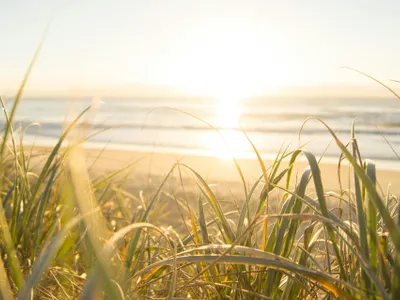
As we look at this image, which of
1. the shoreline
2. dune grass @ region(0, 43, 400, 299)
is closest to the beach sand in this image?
the shoreline

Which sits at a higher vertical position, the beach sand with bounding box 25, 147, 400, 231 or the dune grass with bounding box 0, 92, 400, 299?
the dune grass with bounding box 0, 92, 400, 299

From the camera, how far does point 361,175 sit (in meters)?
0.96

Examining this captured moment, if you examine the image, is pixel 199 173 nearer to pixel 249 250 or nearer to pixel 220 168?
pixel 220 168

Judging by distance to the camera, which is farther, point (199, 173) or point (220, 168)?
point (220, 168)

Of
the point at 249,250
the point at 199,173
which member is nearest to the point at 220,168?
the point at 199,173

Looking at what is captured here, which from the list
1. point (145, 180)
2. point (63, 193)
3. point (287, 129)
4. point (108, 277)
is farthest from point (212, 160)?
point (108, 277)

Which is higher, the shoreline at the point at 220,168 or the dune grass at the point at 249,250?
the dune grass at the point at 249,250

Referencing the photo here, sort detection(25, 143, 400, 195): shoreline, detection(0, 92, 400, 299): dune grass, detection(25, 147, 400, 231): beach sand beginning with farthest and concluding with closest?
detection(25, 143, 400, 195): shoreline < detection(25, 147, 400, 231): beach sand < detection(0, 92, 400, 299): dune grass

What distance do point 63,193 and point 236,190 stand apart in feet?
12.2

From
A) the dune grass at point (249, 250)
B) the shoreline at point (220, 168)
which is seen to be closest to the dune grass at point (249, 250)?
the dune grass at point (249, 250)

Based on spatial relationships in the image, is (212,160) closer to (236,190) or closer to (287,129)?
(236,190)

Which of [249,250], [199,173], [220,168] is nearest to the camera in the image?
[249,250]

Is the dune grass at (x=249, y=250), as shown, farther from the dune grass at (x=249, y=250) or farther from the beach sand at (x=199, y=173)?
the beach sand at (x=199, y=173)

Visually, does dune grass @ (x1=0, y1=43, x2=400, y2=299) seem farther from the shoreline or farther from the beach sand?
the shoreline
